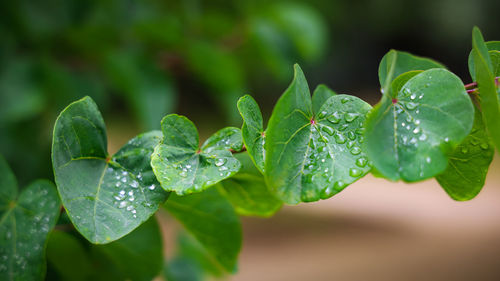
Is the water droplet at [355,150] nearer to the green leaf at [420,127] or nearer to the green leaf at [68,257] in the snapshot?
the green leaf at [420,127]

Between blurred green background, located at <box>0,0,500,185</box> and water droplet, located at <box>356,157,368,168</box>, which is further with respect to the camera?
blurred green background, located at <box>0,0,500,185</box>

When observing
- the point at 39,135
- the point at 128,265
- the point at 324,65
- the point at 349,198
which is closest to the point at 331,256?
the point at 349,198

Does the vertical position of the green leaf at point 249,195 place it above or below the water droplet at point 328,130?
below

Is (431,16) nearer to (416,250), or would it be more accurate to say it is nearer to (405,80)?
(416,250)

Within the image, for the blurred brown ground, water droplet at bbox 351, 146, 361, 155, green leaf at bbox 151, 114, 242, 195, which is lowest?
the blurred brown ground

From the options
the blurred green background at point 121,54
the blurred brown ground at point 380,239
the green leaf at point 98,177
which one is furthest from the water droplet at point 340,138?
the blurred brown ground at point 380,239

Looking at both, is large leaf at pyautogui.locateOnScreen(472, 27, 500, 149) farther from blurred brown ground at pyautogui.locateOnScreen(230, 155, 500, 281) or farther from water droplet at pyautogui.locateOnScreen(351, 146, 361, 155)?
blurred brown ground at pyautogui.locateOnScreen(230, 155, 500, 281)

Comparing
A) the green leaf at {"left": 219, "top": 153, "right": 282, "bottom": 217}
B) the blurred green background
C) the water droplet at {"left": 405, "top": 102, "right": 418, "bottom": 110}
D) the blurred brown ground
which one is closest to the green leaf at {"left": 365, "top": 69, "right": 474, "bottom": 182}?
the water droplet at {"left": 405, "top": 102, "right": 418, "bottom": 110}
